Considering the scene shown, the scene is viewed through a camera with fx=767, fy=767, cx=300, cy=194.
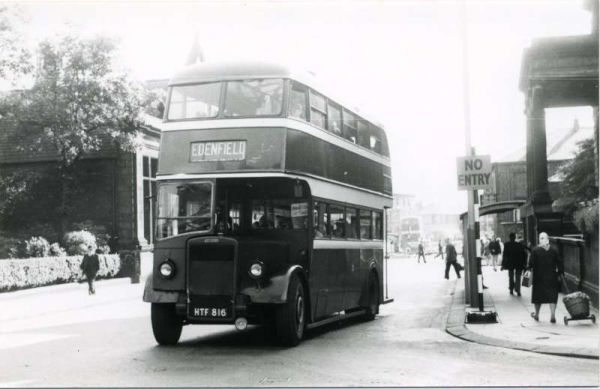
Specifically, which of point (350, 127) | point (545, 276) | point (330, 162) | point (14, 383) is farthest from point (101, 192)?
point (14, 383)

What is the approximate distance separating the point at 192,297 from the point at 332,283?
10.2ft

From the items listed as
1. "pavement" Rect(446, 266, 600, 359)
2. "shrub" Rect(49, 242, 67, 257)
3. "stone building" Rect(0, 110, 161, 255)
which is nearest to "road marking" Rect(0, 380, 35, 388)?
"pavement" Rect(446, 266, 600, 359)

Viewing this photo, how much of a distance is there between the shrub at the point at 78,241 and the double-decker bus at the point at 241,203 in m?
18.9

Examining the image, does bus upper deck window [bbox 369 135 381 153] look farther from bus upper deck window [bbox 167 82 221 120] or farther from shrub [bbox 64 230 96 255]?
shrub [bbox 64 230 96 255]

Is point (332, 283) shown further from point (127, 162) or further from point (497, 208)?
point (127, 162)

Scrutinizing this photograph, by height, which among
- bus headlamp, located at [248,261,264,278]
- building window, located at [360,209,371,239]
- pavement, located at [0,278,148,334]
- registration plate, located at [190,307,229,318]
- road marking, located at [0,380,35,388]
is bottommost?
pavement, located at [0,278,148,334]

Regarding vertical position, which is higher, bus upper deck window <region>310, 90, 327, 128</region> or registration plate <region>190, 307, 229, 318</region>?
bus upper deck window <region>310, 90, 327, 128</region>

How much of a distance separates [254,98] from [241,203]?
1.68 meters

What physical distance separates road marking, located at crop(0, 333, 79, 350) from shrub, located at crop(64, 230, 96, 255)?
51.8ft

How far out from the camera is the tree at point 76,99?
28.7m

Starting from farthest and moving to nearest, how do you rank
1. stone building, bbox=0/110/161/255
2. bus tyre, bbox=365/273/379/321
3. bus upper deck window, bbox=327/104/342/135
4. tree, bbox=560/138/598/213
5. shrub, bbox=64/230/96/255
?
stone building, bbox=0/110/161/255 < shrub, bbox=64/230/96/255 < tree, bbox=560/138/598/213 < bus tyre, bbox=365/273/379/321 < bus upper deck window, bbox=327/104/342/135

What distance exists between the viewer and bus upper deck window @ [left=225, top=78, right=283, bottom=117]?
1135cm

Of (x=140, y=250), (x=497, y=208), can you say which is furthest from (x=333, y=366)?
(x=140, y=250)

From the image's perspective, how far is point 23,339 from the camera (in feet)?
43.1
